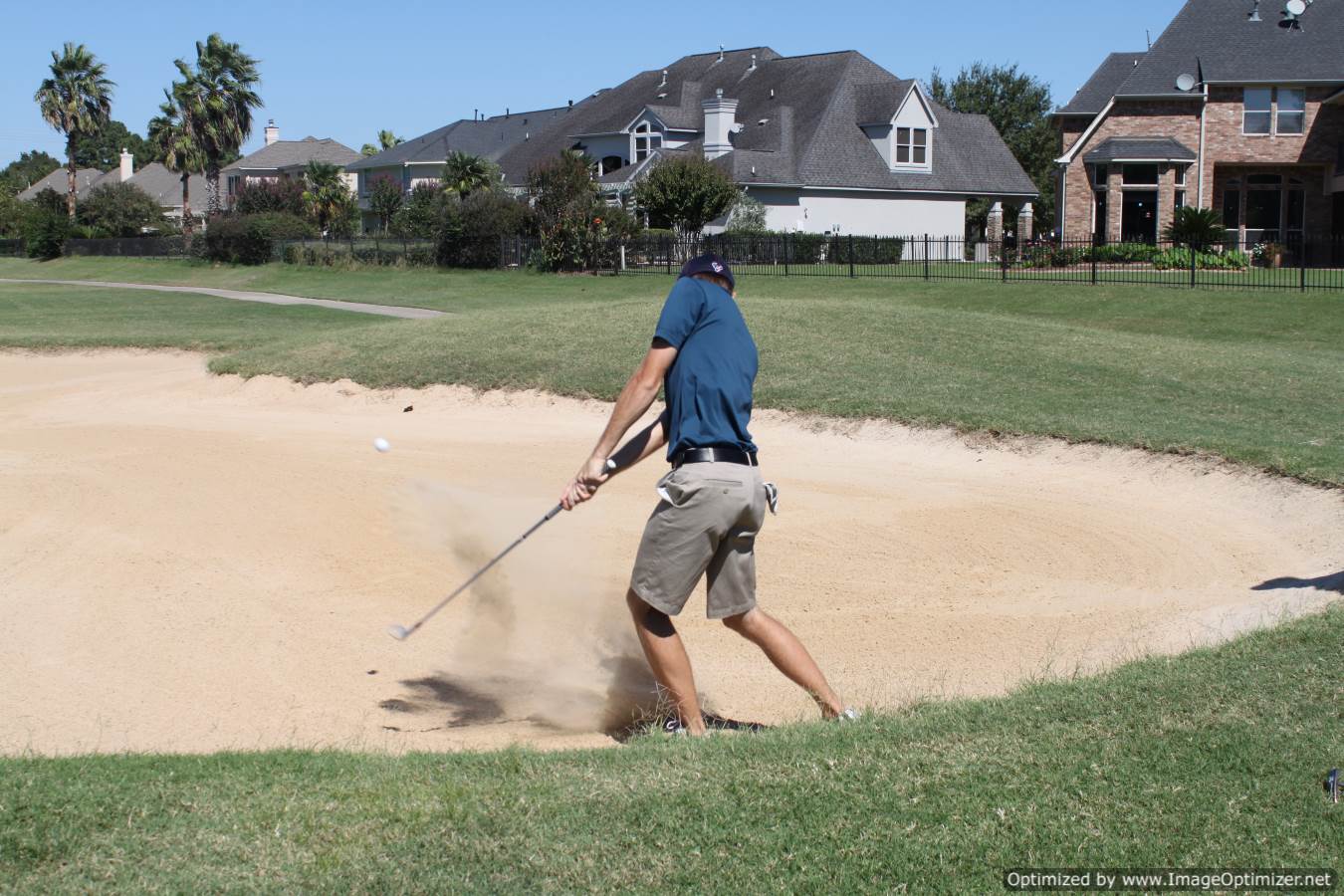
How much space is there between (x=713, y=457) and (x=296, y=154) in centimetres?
9244

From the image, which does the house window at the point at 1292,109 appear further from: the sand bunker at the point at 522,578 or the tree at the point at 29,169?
the tree at the point at 29,169

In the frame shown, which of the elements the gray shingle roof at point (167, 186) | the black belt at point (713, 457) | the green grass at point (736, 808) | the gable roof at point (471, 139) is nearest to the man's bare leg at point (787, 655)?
the green grass at point (736, 808)

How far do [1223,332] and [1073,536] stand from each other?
15068 millimetres

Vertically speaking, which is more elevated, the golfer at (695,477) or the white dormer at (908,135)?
the white dormer at (908,135)

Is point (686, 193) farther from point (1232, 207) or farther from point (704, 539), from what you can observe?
point (704, 539)

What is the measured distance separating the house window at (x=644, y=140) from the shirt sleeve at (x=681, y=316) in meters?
48.3

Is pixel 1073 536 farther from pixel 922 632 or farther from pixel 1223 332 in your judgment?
pixel 1223 332

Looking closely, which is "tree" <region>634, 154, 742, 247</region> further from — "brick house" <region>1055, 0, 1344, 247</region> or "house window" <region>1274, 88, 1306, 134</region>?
"house window" <region>1274, 88, 1306, 134</region>

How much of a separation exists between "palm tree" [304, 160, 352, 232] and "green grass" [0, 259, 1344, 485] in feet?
149

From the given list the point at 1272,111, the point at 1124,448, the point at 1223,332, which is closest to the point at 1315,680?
the point at 1124,448

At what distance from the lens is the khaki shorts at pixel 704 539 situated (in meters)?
5.48

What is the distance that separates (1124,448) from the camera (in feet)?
38.7

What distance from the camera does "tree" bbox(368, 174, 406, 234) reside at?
6819cm

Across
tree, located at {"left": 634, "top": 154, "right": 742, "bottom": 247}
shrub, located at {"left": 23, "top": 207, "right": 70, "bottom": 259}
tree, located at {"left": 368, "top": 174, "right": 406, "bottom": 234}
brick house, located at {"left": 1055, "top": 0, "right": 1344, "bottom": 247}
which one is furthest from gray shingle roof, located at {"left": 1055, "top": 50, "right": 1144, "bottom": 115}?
shrub, located at {"left": 23, "top": 207, "right": 70, "bottom": 259}
